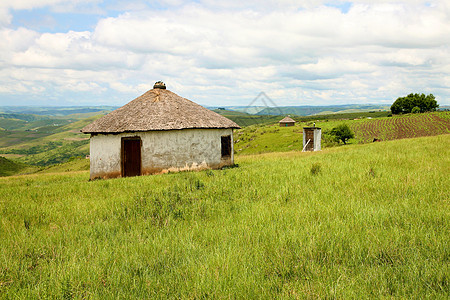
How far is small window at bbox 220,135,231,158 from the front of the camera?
16750 millimetres

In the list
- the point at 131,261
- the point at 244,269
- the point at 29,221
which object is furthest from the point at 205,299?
the point at 29,221

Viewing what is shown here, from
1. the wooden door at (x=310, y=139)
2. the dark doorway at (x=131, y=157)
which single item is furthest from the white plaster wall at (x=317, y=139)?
the dark doorway at (x=131, y=157)

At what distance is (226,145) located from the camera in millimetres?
16938

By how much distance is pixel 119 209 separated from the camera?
5797 mm

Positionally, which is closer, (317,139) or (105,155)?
(105,155)

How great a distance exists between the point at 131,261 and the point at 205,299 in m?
1.29

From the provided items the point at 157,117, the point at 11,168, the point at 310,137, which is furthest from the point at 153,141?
the point at 11,168

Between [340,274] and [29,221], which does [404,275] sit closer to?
[340,274]

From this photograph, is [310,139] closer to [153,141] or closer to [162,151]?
[162,151]

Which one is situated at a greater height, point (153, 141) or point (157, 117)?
point (157, 117)

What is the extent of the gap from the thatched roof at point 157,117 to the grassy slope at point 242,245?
843 centimetres

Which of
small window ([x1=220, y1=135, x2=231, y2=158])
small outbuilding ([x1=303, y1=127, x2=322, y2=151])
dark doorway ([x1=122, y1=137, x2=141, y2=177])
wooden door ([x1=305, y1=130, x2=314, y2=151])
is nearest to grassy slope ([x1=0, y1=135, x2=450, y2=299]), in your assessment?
dark doorway ([x1=122, y1=137, x2=141, y2=177])

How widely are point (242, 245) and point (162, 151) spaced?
11.6m

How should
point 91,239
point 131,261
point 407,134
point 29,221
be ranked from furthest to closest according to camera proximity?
point 407,134, point 29,221, point 91,239, point 131,261
